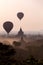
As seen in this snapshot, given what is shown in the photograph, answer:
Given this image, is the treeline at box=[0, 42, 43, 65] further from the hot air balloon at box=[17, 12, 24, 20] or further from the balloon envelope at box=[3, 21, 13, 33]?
the hot air balloon at box=[17, 12, 24, 20]

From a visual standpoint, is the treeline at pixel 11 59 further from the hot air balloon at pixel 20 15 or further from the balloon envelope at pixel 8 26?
the hot air balloon at pixel 20 15

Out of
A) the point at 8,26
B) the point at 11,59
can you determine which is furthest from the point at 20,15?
the point at 11,59

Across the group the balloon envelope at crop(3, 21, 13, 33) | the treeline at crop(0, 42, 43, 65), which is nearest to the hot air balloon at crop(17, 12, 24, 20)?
the balloon envelope at crop(3, 21, 13, 33)

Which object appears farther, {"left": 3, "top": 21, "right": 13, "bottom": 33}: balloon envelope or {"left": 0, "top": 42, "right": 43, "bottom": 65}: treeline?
{"left": 3, "top": 21, "right": 13, "bottom": 33}: balloon envelope

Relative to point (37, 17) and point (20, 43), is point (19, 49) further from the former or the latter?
point (37, 17)

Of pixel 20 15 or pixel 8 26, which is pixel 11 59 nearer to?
pixel 8 26

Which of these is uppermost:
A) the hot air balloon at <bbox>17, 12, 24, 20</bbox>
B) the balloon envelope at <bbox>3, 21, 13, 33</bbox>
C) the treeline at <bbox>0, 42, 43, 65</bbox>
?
the hot air balloon at <bbox>17, 12, 24, 20</bbox>

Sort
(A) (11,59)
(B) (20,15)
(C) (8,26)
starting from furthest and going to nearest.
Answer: (B) (20,15), (C) (8,26), (A) (11,59)

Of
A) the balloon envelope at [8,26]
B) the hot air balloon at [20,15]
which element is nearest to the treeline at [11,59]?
the balloon envelope at [8,26]

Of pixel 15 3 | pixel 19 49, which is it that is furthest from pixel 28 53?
pixel 15 3

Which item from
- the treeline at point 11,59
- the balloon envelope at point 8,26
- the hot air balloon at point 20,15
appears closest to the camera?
the treeline at point 11,59

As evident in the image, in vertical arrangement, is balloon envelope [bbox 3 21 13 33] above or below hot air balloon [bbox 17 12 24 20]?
below
